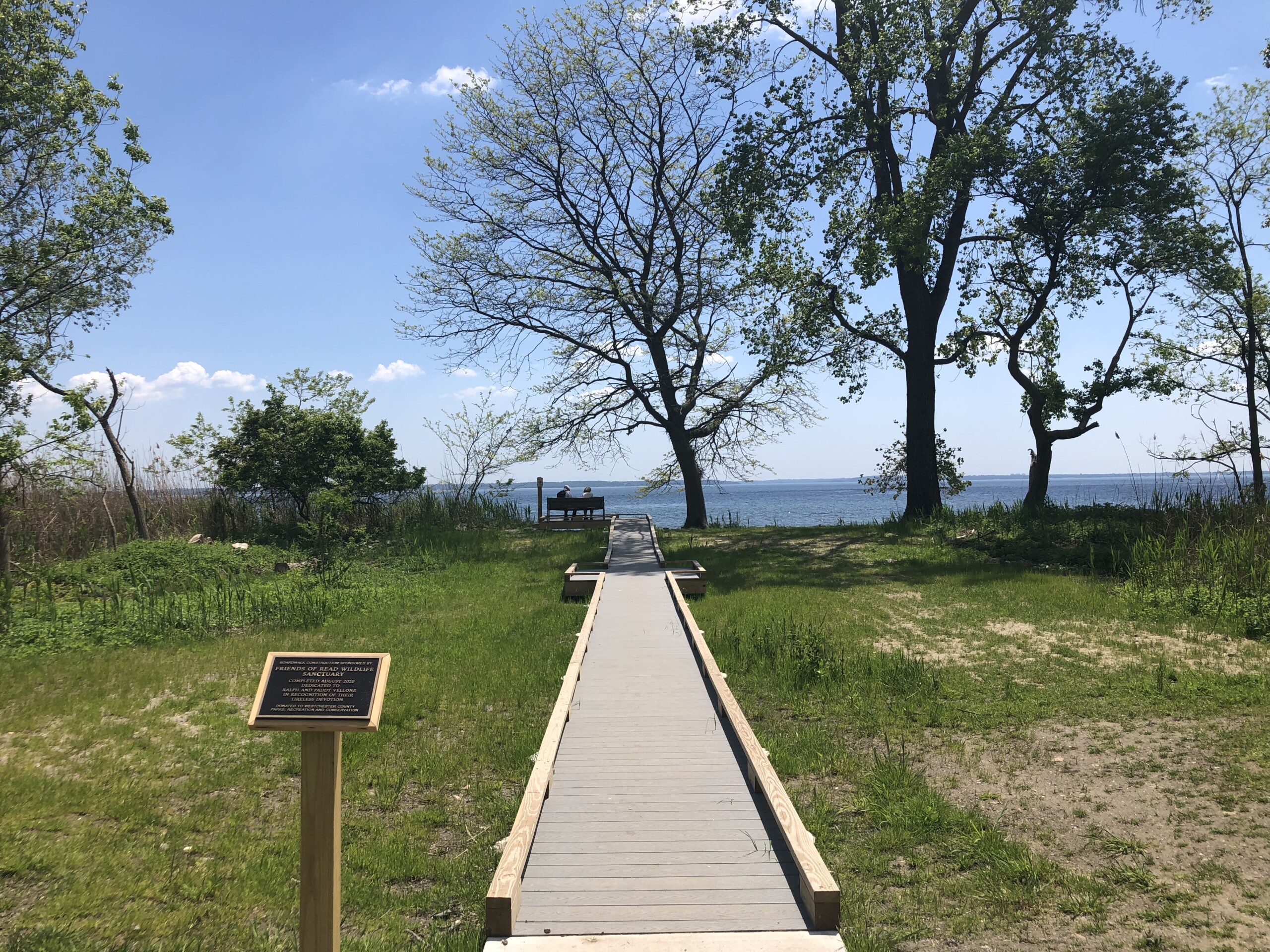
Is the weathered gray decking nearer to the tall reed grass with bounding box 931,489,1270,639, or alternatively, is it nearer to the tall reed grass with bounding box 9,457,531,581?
the tall reed grass with bounding box 931,489,1270,639

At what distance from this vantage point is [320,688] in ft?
12.0

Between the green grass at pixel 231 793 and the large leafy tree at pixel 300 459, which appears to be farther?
the large leafy tree at pixel 300 459

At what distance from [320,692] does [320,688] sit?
18 mm

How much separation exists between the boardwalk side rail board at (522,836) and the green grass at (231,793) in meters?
0.35

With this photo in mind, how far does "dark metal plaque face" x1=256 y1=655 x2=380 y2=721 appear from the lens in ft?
11.8

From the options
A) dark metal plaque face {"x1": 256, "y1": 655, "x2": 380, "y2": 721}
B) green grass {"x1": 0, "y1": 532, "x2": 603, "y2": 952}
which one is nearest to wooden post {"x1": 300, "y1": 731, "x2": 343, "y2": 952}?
dark metal plaque face {"x1": 256, "y1": 655, "x2": 380, "y2": 721}

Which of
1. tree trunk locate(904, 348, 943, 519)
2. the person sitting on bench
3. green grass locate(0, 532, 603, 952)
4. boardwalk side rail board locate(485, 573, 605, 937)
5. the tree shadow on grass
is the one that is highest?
tree trunk locate(904, 348, 943, 519)

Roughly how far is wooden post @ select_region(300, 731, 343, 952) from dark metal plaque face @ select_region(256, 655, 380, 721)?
11 cm

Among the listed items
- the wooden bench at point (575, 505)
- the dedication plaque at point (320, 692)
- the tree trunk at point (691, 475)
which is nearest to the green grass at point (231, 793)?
the dedication plaque at point (320, 692)

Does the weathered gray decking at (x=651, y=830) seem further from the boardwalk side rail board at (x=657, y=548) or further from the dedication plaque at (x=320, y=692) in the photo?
the boardwalk side rail board at (x=657, y=548)

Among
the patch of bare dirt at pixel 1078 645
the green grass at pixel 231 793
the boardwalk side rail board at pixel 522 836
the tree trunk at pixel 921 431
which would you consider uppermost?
the tree trunk at pixel 921 431

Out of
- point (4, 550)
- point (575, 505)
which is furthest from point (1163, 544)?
point (4, 550)

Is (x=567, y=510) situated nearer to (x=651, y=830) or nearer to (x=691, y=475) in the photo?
(x=691, y=475)

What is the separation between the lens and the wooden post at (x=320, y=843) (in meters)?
3.56
